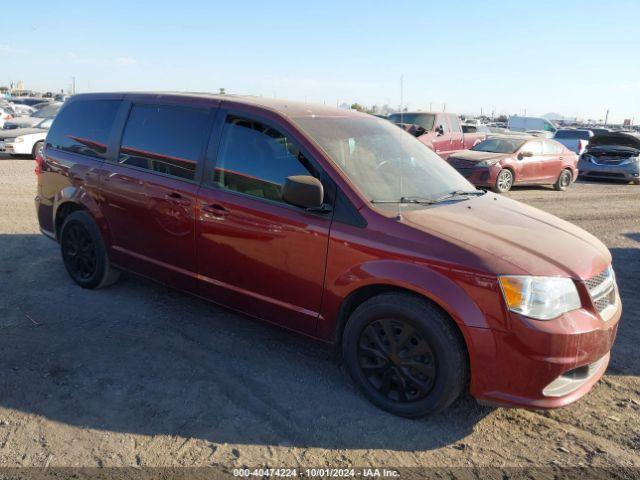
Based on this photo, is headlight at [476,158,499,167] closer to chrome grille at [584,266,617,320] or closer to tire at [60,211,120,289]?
chrome grille at [584,266,617,320]

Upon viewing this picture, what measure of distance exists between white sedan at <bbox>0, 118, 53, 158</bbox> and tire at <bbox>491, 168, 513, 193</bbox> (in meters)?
12.2

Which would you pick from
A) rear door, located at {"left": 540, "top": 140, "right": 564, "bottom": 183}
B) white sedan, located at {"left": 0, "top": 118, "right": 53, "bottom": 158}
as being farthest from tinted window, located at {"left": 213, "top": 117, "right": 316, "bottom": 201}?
white sedan, located at {"left": 0, "top": 118, "right": 53, "bottom": 158}

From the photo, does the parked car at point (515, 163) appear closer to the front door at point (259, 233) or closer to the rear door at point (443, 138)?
the rear door at point (443, 138)

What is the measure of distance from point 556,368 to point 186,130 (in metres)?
3.19

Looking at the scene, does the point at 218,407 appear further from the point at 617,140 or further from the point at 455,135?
the point at 617,140

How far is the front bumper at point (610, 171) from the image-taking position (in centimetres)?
1580

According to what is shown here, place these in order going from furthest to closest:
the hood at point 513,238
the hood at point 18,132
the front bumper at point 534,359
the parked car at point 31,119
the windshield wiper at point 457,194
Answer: the parked car at point 31,119 → the hood at point 18,132 → the windshield wiper at point 457,194 → the hood at point 513,238 → the front bumper at point 534,359

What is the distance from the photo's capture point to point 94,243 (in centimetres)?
505

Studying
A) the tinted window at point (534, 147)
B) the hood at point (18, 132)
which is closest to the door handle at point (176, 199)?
the tinted window at point (534, 147)

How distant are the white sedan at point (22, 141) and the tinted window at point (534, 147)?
13.0 m

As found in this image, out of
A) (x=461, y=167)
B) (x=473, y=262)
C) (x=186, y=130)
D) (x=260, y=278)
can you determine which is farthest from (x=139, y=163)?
(x=461, y=167)

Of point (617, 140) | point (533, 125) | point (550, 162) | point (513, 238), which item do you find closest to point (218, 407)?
point (513, 238)

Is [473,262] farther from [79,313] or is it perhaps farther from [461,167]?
[461,167]

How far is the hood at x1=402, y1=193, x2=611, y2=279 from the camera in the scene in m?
3.09
